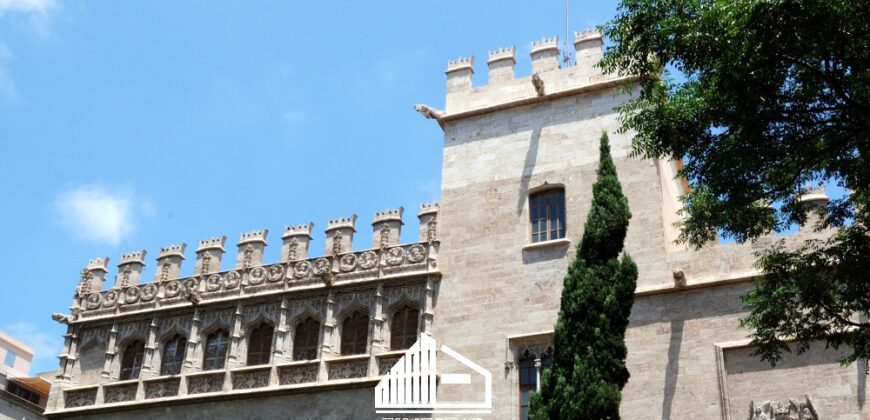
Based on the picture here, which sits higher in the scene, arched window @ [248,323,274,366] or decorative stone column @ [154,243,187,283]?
decorative stone column @ [154,243,187,283]

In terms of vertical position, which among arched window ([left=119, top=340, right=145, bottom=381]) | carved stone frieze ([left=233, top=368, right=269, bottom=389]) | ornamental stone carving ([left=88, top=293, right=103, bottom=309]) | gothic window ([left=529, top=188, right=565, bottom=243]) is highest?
gothic window ([left=529, top=188, right=565, bottom=243])

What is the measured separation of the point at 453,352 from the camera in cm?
2178

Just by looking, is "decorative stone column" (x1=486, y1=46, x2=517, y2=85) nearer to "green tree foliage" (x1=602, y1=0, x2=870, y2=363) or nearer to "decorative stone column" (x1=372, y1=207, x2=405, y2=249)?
"decorative stone column" (x1=372, y1=207, x2=405, y2=249)

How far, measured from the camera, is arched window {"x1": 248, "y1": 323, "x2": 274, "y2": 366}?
23.8m

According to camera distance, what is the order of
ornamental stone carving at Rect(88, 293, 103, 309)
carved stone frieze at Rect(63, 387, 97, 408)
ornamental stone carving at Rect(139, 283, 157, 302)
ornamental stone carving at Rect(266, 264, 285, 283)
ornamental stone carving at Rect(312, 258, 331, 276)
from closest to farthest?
ornamental stone carving at Rect(312, 258, 331, 276), ornamental stone carving at Rect(266, 264, 285, 283), carved stone frieze at Rect(63, 387, 97, 408), ornamental stone carving at Rect(139, 283, 157, 302), ornamental stone carving at Rect(88, 293, 103, 309)

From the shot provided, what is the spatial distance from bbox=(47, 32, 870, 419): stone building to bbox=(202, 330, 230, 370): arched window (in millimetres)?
51

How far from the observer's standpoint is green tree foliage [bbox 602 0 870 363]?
40.2 feet

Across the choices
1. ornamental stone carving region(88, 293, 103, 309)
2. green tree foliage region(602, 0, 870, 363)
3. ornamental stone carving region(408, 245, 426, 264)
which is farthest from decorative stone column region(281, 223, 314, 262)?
green tree foliage region(602, 0, 870, 363)

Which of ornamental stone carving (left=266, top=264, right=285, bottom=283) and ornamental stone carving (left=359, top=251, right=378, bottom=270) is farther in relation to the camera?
ornamental stone carving (left=266, top=264, right=285, bottom=283)

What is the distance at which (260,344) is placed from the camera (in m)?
24.0

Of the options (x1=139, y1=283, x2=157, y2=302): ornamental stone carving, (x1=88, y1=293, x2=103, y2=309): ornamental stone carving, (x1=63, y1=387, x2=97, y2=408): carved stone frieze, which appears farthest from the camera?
(x1=88, y1=293, x2=103, y2=309): ornamental stone carving

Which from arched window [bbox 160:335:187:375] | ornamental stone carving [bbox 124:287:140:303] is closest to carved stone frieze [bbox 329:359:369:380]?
arched window [bbox 160:335:187:375]

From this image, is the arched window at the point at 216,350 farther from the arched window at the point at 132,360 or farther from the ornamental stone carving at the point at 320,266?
the ornamental stone carving at the point at 320,266

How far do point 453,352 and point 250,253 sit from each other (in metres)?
6.21
